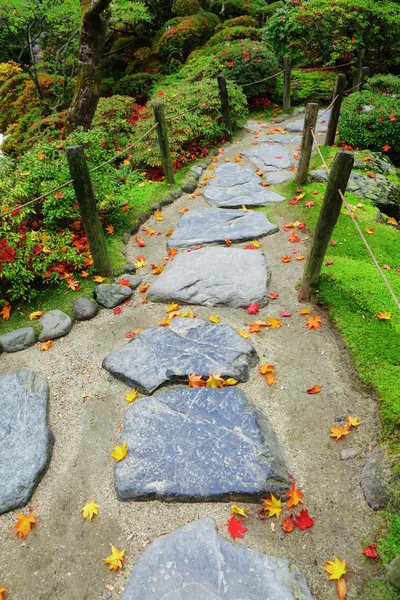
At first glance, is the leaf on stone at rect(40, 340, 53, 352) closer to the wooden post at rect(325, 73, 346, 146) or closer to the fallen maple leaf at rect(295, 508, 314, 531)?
the fallen maple leaf at rect(295, 508, 314, 531)

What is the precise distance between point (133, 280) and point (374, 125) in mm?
5920

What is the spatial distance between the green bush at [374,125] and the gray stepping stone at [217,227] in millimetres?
3398

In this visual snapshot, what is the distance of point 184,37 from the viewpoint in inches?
482

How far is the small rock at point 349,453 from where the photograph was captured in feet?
8.68

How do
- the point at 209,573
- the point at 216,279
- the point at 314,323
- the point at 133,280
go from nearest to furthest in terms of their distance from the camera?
the point at 209,573 < the point at 314,323 < the point at 216,279 < the point at 133,280

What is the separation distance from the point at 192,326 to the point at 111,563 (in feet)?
6.72

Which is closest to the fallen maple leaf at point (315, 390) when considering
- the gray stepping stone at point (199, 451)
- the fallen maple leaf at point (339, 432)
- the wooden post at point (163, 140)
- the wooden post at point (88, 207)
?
the fallen maple leaf at point (339, 432)

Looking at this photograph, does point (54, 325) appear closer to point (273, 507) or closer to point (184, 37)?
point (273, 507)

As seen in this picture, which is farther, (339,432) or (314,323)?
(314,323)

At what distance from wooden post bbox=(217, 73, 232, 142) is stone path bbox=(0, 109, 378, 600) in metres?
5.10

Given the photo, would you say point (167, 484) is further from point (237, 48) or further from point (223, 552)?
point (237, 48)

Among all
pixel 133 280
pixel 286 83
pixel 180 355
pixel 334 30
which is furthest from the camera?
pixel 286 83

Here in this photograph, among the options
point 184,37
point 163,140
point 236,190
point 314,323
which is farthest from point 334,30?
point 314,323

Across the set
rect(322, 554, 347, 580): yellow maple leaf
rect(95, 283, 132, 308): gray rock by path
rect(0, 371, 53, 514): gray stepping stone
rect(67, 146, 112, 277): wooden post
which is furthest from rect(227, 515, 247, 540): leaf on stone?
rect(67, 146, 112, 277): wooden post
